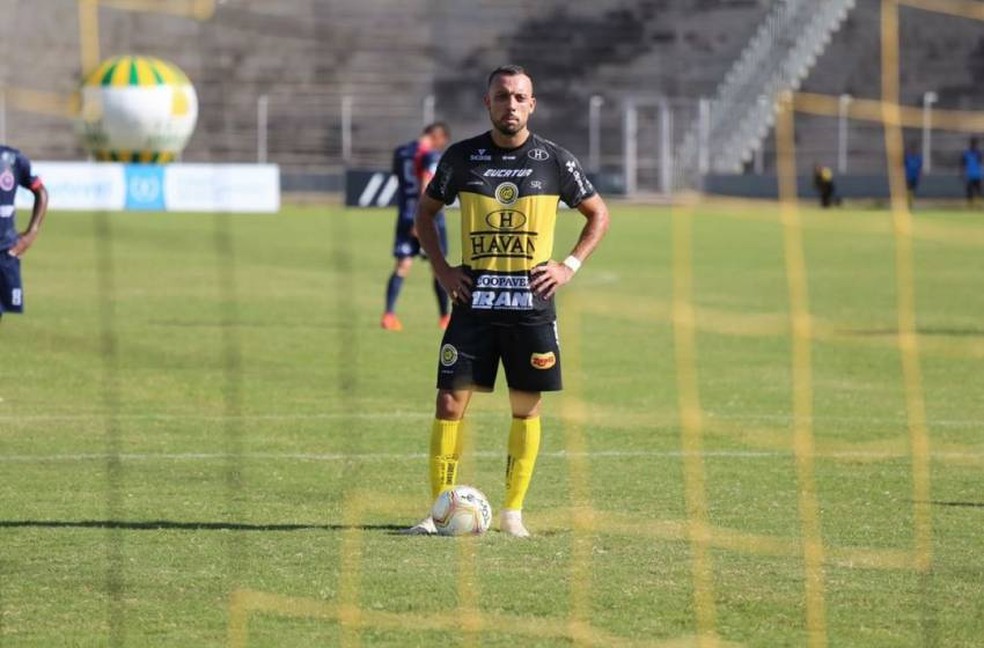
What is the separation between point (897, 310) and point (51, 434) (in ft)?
43.4

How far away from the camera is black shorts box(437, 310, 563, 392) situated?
9266 millimetres

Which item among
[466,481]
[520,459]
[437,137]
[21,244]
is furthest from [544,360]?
[437,137]

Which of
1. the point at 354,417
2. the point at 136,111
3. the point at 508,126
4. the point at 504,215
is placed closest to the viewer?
the point at 508,126

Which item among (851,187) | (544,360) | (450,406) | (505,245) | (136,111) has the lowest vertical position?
(450,406)

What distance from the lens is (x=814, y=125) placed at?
2265 inches

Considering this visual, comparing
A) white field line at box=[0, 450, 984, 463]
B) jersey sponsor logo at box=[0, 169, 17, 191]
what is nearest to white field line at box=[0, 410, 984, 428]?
white field line at box=[0, 450, 984, 463]

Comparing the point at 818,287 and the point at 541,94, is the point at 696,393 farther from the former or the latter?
the point at 541,94

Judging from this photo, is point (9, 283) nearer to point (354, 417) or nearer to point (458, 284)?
point (354, 417)

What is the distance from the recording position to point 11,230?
14477mm

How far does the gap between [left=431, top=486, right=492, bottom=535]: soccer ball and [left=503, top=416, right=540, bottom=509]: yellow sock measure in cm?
17

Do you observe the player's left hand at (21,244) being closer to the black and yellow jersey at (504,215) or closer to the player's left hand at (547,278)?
the black and yellow jersey at (504,215)

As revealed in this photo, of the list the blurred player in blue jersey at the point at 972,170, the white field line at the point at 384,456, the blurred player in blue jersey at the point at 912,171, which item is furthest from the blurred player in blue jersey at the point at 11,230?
the blurred player in blue jersey at the point at 972,170

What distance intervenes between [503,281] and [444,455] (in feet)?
2.89

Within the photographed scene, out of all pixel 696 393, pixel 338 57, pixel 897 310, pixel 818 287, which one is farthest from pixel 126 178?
pixel 696 393
